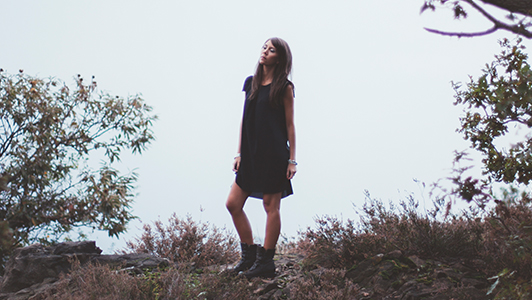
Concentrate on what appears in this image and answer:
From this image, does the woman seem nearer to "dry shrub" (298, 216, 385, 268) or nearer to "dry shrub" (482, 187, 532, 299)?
"dry shrub" (298, 216, 385, 268)

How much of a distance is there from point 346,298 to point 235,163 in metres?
1.99

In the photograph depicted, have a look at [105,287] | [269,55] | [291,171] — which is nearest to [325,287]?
[291,171]

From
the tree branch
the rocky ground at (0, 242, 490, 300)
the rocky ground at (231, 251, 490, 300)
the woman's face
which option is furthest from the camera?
the woman's face

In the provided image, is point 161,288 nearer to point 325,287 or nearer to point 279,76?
point 325,287

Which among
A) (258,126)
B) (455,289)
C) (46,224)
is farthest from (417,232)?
(46,224)

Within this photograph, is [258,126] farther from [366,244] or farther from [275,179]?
[366,244]

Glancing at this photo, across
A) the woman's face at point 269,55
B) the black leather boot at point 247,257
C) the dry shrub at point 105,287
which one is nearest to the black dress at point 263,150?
the woman's face at point 269,55

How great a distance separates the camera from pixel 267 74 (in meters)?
5.26

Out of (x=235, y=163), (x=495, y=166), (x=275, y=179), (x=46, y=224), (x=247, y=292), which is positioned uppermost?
(x=46, y=224)

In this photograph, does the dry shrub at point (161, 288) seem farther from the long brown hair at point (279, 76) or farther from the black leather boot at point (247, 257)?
the long brown hair at point (279, 76)

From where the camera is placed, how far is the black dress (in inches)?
191

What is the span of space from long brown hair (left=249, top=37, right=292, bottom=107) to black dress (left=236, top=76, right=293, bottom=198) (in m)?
0.08

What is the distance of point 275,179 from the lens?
15.9 feet

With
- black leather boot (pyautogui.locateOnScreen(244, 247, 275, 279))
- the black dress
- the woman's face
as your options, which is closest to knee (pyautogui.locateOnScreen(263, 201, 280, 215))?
the black dress
